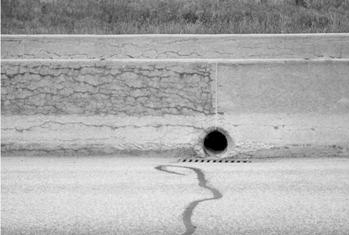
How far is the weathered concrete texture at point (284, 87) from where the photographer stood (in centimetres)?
1104

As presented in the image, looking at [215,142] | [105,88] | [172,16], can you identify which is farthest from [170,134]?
[172,16]

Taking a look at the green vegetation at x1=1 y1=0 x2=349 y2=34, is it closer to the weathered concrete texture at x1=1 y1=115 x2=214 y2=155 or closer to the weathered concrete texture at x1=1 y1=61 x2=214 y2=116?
the weathered concrete texture at x1=1 y1=61 x2=214 y2=116

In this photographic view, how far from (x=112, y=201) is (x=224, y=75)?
13.9 ft

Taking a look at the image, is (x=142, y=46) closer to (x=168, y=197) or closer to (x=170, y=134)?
(x=170, y=134)

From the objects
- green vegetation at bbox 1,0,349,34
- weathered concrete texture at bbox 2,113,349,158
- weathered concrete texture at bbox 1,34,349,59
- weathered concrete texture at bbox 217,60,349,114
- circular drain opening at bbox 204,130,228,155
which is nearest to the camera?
weathered concrete texture at bbox 2,113,349,158

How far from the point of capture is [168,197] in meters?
7.66

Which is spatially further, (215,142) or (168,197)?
(215,142)

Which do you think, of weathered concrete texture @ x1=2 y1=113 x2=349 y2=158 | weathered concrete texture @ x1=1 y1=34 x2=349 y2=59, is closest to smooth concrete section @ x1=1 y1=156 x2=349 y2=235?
weathered concrete texture @ x1=2 y1=113 x2=349 y2=158

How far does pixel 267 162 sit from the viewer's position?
34.7 ft

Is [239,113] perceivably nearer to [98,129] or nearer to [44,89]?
[98,129]

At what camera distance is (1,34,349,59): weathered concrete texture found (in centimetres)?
1259

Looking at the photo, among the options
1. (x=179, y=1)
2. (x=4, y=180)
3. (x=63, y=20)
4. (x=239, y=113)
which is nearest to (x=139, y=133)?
(x=239, y=113)

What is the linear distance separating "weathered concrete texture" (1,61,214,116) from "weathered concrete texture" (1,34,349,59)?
49.0 inches

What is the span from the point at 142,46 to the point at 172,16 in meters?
4.87
